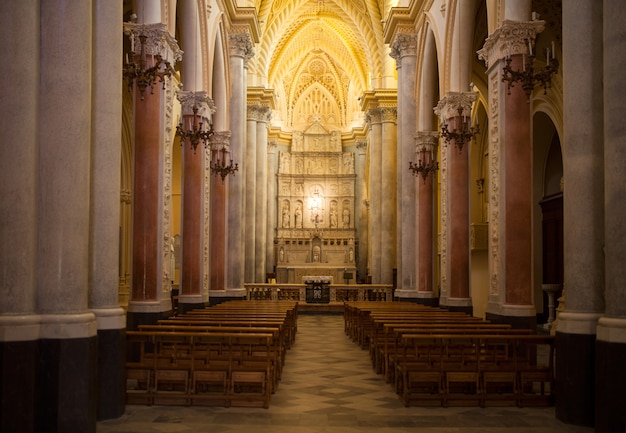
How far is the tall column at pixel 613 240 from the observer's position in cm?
709

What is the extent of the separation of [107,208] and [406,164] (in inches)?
618

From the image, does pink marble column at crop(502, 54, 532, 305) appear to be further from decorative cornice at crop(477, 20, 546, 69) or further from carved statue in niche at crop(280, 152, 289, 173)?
carved statue in niche at crop(280, 152, 289, 173)

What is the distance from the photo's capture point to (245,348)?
10.6 meters

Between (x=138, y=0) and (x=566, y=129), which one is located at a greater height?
(x=138, y=0)

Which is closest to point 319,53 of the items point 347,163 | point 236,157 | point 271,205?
point 347,163

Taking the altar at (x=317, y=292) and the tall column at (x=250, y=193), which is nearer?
the altar at (x=317, y=292)

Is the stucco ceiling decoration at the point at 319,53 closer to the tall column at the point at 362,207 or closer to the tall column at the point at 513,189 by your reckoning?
the tall column at the point at 362,207

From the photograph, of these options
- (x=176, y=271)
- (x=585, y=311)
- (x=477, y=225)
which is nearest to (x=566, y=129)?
(x=585, y=311)

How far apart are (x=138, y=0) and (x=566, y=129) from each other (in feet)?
28.5

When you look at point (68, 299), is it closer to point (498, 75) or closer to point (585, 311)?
point (585, 311)

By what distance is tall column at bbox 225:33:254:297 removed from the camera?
77.1ft

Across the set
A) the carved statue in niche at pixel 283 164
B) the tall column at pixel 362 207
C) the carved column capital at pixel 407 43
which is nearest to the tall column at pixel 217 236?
the carved column capital at pixel 407 43

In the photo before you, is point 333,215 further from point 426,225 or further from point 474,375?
point 474,375

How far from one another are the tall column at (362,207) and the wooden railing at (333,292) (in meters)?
12.4
